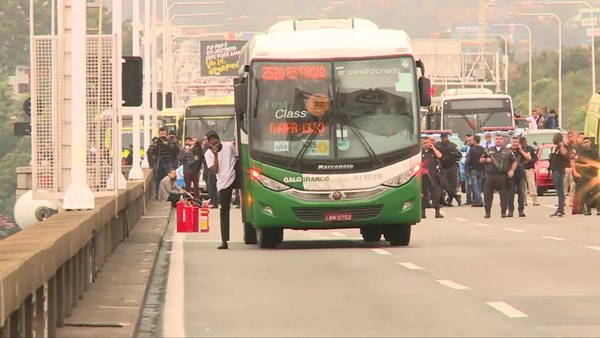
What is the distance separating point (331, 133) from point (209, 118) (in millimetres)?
34057

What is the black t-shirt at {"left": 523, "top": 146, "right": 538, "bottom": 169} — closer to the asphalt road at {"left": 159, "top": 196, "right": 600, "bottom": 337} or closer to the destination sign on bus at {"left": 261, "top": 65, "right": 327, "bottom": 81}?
the asphalt road at {"left": 159, "top": 196, "right": 600, "bottom": 337}

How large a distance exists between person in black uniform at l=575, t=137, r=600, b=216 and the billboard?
342ft

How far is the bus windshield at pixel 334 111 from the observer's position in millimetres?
26359

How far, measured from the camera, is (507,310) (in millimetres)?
15703

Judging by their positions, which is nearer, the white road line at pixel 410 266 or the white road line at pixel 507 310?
the white road line at pixel 507 310

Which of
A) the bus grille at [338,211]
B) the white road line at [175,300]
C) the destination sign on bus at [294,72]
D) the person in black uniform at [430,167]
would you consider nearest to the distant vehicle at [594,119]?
the person in black uniform at [430,167]

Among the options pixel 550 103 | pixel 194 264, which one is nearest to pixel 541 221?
pixel 194 264

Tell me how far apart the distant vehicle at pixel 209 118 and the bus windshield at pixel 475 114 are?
324 inches

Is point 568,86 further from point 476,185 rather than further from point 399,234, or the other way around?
point 399,234

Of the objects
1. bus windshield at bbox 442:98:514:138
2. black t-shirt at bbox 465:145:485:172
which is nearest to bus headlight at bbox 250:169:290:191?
black t-shirt at bbox 465:145:485:172

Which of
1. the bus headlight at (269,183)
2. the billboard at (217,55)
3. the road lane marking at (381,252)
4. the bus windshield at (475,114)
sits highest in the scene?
the billboard at (217,55)

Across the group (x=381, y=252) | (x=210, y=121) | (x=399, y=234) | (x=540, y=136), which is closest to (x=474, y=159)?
(x=540, y=136)

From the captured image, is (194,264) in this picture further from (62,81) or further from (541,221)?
(541,221)

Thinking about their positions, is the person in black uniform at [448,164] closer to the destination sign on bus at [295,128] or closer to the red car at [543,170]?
the red car at [543,170]
